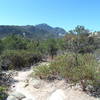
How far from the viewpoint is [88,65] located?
24.1ft

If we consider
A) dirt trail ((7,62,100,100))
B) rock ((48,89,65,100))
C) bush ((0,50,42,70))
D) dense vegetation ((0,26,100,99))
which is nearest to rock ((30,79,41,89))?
dirt trail ((7,62,100,100))

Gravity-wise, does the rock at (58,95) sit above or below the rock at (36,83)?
above

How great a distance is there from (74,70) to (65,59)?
5.17ft

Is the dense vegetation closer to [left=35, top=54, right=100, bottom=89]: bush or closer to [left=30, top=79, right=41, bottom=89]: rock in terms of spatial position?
[left=35, top=54, right=100, bottom=89]: bush

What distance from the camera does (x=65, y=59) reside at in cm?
902

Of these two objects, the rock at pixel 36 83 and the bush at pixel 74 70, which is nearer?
the bush at pixel 74 70

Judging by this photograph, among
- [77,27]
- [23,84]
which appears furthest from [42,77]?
[77,27]

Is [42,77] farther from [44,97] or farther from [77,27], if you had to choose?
[77,27]

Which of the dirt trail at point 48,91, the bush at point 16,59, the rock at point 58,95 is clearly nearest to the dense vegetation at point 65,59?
the bush at point 16,59

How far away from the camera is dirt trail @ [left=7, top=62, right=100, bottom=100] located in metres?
6.63

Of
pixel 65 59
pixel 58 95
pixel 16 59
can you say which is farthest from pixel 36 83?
pixel 16 59

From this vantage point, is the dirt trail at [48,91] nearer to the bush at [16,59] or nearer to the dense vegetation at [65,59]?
the dense vegetation at [65,59]

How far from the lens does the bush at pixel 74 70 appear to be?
701cm

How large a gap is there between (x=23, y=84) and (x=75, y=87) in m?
2.74
